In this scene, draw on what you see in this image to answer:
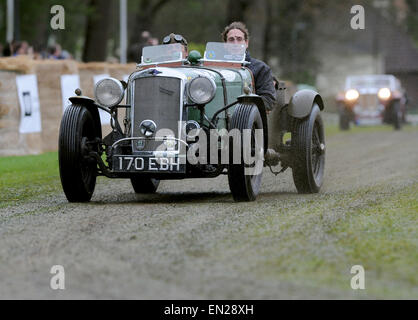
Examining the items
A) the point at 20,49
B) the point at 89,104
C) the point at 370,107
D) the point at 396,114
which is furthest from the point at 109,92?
the point at 370,107

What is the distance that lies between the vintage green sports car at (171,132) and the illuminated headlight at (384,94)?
19.9 meters

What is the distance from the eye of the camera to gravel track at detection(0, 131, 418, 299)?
5211 mm

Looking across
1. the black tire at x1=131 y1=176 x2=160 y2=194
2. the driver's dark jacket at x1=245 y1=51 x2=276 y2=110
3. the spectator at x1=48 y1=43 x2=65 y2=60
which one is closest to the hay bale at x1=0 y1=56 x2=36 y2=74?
the spectator at x1=48 y1=43 x2=65 y2=60

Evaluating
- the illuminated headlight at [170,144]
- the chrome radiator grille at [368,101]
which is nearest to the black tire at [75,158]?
the illuminated headlight at [170,144]

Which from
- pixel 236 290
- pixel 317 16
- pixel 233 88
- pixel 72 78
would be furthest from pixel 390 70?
pixel 236 290

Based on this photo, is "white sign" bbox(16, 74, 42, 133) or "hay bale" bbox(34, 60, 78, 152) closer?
"white sign" bbox(16, 74, 42, 133)

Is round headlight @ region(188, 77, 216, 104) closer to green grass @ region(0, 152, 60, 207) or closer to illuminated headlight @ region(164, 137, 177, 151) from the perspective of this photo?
illuminated headlight @ region(164, 137, 177, 151)

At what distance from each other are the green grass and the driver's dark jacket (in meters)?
2.67

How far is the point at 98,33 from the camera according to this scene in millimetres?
30547

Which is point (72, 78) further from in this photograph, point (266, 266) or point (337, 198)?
point (266, 266)

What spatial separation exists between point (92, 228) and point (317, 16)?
1577 inches

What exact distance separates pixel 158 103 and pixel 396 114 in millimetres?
20621

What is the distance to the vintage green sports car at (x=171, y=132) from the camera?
29.5 feet

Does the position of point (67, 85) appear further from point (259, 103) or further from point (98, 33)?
point (98, 33)
